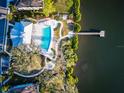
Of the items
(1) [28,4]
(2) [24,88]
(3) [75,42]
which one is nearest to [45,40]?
(3) [75,42]

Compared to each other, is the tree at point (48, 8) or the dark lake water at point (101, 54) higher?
the tree at point (48, 8)

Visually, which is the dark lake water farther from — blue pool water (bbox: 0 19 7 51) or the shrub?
blue pool water (bbox: 0 19 7 51)

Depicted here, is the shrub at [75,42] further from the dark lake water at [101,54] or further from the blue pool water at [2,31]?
the blue pool water at [2,31]

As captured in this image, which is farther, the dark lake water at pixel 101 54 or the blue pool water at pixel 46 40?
the dark lake water at pixel 101 54

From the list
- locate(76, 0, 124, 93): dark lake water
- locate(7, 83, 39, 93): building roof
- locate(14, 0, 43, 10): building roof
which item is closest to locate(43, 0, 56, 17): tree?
locate(14, 0, 43, 10): building roof

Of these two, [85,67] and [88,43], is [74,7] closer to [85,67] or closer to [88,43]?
[88,43]

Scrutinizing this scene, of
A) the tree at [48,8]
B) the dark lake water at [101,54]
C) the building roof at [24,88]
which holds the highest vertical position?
the tree at [48,8]

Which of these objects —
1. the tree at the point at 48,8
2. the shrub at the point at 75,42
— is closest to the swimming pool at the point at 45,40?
the tree at the point at 48,8

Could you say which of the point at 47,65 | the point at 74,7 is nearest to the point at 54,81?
the point at 47,65

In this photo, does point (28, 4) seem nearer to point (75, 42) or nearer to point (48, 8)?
point (48, 8)
